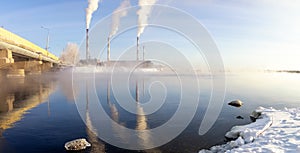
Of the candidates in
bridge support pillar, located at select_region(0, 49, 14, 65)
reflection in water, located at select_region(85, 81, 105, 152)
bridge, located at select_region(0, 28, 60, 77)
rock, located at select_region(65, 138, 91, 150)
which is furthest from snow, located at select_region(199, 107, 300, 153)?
bridge support pillar, located at select_region(0, 49, 14, 65)

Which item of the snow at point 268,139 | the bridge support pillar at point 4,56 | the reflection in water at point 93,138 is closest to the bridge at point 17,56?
the bridge support pillar at point 4,56

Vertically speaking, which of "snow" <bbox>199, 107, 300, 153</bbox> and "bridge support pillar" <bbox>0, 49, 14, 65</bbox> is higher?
"bridge support pillar" <bbox>0, 49, 14, 65</bbox>

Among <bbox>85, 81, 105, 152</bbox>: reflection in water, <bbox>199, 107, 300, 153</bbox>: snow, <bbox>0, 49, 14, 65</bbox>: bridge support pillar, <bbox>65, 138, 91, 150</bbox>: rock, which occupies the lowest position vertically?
<bbox>85, 81, 105, 152</bbox>: reflection in water

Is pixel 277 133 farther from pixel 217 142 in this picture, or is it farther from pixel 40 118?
pixel 40 118

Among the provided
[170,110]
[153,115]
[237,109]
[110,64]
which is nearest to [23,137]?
[153,115]

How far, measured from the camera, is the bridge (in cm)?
5222

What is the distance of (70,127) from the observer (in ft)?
56.6

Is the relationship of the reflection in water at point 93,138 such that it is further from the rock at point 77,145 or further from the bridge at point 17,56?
the bridge at point 17,56

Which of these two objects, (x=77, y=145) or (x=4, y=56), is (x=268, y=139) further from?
(x=4, y=56)

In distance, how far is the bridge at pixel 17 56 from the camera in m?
52.2

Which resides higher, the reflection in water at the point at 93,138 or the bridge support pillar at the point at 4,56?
the bridge support pillar at the point at 4,56

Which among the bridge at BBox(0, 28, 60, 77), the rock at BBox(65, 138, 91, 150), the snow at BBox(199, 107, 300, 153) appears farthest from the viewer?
the bridge at BBox(0, 28, 60, 77)

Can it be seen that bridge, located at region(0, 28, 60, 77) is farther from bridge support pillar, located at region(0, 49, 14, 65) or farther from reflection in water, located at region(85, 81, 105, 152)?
reflection in water, located at region(85, 81, 105, 152)

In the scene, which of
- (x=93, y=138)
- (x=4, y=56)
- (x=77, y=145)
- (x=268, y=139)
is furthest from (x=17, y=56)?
(x=268, y=139)
